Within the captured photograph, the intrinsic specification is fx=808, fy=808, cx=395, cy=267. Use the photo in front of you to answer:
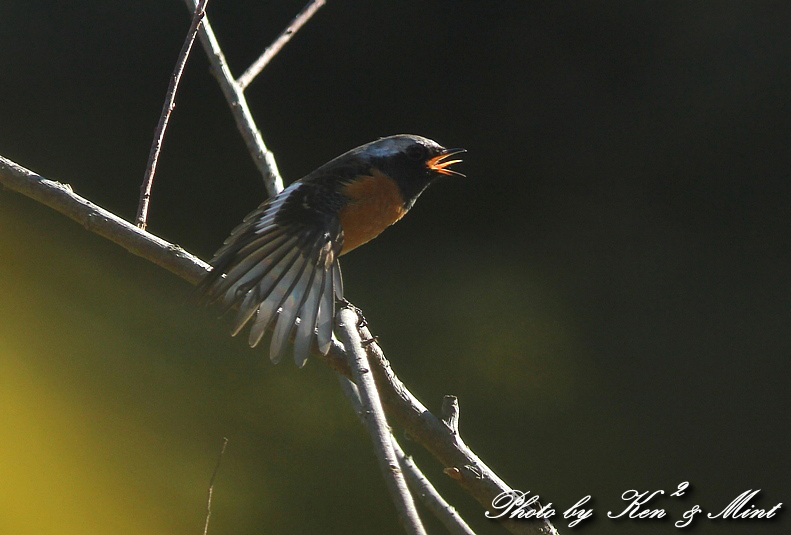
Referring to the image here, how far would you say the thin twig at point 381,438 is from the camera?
145 centimetres

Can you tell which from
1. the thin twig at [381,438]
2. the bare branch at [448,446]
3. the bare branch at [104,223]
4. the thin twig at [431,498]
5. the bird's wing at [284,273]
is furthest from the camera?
the bare branch at [104,223]

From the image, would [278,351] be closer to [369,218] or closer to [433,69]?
[369,218]

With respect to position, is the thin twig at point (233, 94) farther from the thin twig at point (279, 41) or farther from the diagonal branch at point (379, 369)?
the diagonal branch at point (379, 369)

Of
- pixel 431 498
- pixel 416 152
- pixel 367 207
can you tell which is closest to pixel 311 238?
pixel 367 207

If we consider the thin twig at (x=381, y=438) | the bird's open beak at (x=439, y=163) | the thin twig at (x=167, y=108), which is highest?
the thin twig at (x=167, y=108)

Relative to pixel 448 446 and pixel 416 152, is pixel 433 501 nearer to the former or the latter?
pixel 448 446

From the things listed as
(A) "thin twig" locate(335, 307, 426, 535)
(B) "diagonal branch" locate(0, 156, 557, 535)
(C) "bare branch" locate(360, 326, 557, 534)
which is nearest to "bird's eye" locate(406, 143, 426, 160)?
(B) "diagonal branch" locate(0, 156, 557, 535)

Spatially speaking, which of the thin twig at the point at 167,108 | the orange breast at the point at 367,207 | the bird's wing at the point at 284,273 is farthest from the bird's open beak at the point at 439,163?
the thin twig at the point at 167,108

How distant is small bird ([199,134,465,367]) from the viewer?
226cm

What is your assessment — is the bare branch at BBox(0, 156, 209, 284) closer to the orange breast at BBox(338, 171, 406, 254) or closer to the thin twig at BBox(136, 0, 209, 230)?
the thin twig at BBox(136, 0, 209, 230)

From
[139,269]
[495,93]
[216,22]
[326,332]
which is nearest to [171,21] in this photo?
[216,22]

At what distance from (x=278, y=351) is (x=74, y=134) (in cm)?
276

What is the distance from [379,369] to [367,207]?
0.96 m

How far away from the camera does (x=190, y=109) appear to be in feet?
14.5
